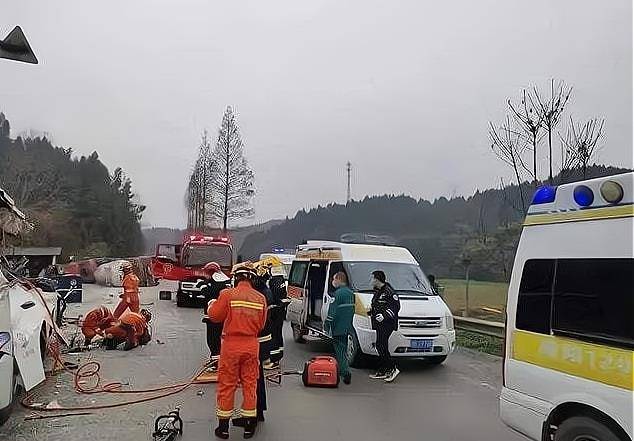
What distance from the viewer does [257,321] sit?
22.3ft

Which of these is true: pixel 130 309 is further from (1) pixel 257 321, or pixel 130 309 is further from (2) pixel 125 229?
(2) pixel 125 229

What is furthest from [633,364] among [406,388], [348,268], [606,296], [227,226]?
[227,226]

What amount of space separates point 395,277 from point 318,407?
4307 millimetres

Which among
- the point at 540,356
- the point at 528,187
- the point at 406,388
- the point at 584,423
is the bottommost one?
the point at 406,388

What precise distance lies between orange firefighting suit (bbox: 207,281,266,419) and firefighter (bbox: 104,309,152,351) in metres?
6.79

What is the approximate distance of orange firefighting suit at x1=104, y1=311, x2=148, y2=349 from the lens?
42.4ft

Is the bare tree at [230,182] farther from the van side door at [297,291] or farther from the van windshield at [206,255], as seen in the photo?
the van side door at [297,291]

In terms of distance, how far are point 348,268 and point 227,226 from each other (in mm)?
35658

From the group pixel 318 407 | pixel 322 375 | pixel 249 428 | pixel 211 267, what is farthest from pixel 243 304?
pixel 211 267

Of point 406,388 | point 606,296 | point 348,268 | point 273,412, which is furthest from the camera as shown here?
point 348,268

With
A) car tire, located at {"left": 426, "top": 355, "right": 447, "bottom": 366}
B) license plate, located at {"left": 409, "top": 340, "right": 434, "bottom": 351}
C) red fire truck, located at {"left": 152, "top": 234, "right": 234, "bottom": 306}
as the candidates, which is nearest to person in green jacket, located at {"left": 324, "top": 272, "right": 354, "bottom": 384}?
license plate, located at {"left": 409, "top": 340, "right": 434, "bottom": 351}

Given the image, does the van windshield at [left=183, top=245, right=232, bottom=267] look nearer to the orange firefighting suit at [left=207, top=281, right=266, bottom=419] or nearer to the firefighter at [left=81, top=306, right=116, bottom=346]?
the firefighter at [left=81, top=306, right=116, bottom=346]

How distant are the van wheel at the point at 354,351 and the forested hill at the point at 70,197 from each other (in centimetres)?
4860

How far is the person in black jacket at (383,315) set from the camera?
10078mm
